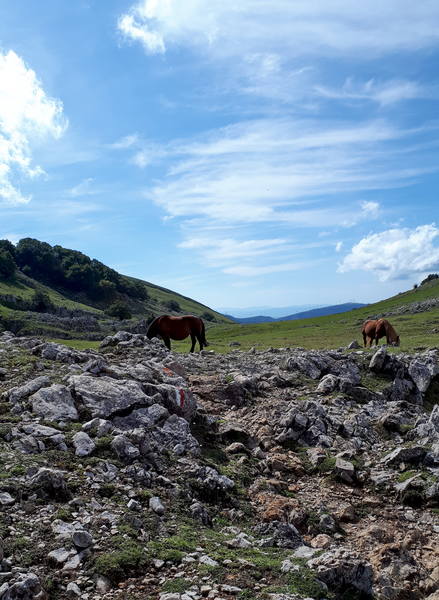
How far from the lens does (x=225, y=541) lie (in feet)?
29.4

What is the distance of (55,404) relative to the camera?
524 inches

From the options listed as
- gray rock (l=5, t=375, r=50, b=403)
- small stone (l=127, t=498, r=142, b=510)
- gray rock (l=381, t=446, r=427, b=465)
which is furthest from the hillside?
small stone (l=127, t=498, r=142, b=510)

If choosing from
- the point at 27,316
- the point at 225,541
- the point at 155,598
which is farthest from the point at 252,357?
the point at 27,316

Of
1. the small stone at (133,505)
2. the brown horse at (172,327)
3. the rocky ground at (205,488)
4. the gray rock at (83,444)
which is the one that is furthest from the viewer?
the brown horse at (172,327)

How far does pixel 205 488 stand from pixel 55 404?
520 cm

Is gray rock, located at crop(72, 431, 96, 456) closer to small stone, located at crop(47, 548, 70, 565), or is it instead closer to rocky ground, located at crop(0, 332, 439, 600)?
rocky ground, located at crop(0, 332, 439, 600)

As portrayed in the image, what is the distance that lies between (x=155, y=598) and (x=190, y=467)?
4.81 metres

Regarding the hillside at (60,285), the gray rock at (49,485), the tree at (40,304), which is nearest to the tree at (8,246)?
the hillside at (60,285)

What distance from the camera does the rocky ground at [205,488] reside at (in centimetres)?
759

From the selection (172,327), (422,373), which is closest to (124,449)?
(422,373)

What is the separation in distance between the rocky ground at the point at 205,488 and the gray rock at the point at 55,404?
0.15ft

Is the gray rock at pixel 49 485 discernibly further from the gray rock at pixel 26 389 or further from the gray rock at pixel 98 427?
the gray rock at pixel 26 389

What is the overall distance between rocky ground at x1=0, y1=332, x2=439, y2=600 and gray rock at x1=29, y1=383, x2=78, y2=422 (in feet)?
0.15

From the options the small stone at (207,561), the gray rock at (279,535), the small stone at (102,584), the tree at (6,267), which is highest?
the tree at (6,267)
